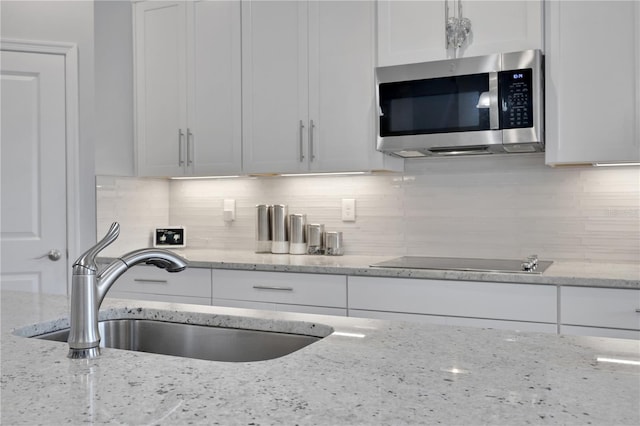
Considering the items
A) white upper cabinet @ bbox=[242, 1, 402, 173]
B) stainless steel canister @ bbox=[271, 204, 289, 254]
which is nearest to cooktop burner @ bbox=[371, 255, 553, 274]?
white upper cabinet @ bbox=[242, 1, 402, 173]

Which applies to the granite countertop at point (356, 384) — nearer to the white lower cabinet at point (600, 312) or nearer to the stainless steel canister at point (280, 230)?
the white lower cabinet at point (600, 312)

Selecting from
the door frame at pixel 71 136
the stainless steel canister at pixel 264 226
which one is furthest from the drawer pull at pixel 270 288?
the door frame at pixel 71 136

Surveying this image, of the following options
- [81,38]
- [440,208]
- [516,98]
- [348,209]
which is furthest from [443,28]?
[81,38]

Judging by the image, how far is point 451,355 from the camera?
100cm

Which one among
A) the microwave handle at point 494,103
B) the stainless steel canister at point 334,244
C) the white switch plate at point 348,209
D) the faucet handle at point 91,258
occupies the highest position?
the microwave handle at point 494,103

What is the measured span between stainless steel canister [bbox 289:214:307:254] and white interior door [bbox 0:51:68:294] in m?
1.36

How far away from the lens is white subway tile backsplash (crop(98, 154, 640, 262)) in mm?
2689

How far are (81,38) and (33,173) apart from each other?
2.83ft

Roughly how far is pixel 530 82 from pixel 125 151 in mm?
2337

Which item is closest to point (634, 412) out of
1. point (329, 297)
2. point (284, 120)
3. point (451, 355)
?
point (451, 355)

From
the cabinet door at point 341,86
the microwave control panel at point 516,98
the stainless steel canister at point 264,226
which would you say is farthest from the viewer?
the stainless steel canister at point 264,226

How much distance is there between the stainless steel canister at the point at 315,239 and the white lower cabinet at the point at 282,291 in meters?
0.50

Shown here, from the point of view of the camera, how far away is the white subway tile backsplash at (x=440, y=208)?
2.69 m

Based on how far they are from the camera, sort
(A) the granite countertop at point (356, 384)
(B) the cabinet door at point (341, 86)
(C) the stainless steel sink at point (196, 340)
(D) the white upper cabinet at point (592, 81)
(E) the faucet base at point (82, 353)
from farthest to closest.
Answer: (B) the cabinet door at point (341, 86), (D) the white upper cabinet at point (592, 81), (C) the stainless steel sink at point (196, 340), (E) the faucet base at point (82, 353), (A) the granite countertop at point (356, 384)
